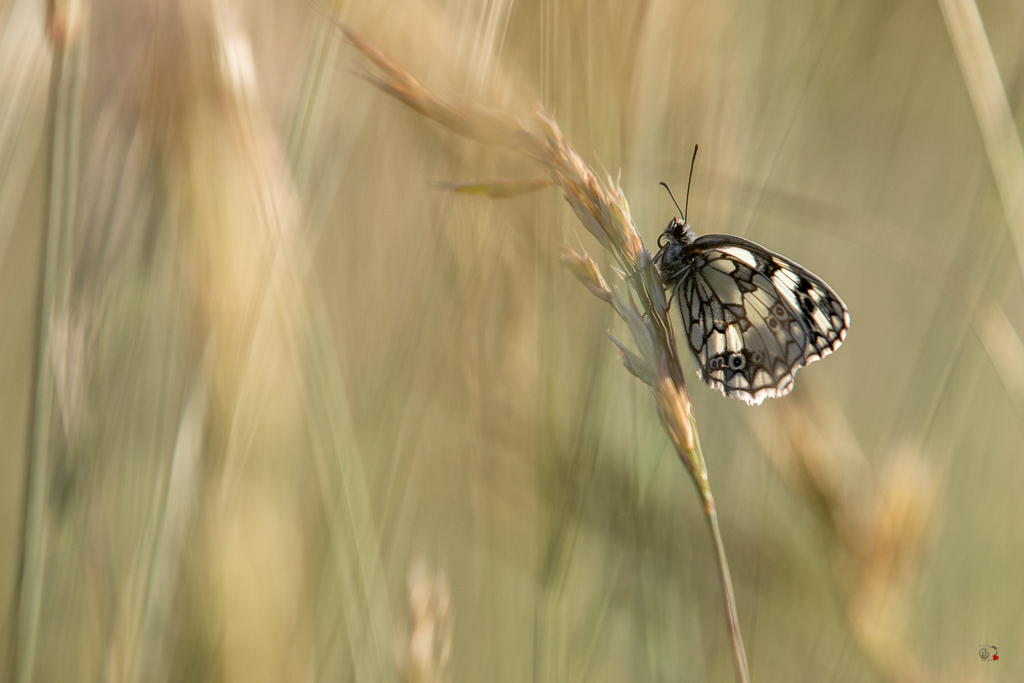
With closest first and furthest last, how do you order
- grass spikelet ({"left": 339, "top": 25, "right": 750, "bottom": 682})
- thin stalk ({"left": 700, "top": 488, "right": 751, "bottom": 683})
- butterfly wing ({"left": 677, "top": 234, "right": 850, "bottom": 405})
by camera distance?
1. thin stalk ({"left": 700, "top": 488, "right": 751, "bottom": 683})
2. grass spikelet ({"left": 339, "top": 25, "right": 750, "bottom": 682})
3. butterfly wing ({"left": 677, "top": 234, "right": 850, "bottom": 405})

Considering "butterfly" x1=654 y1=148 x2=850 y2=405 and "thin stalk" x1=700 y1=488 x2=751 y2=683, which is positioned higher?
"butterfly" x1=654 y1=148 x2=850 y2=405

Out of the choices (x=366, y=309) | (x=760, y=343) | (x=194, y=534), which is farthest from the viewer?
(x=366, y=309)

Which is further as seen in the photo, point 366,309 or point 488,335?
point 366,309

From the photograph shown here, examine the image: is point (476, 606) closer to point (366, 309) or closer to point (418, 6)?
point (366, 309)

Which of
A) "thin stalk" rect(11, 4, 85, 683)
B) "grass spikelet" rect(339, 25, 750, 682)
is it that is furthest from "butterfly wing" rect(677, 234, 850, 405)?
"thin stalk" rect(11, 4, 85, 683)

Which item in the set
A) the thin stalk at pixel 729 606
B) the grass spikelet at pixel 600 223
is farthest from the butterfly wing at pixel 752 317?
the thin stalk at pixel 729 606

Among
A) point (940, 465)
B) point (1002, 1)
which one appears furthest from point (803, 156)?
point (940, 465)

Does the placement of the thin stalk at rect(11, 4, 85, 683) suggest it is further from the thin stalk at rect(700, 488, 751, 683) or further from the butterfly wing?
the butterfly wing
